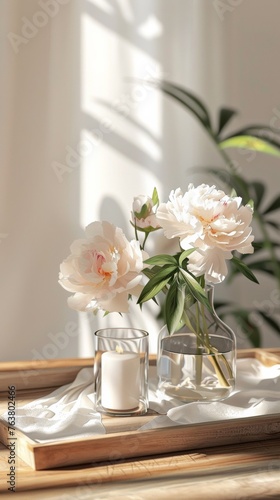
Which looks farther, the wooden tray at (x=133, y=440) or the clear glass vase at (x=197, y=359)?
the clear glass vase at (x=197, y=359)

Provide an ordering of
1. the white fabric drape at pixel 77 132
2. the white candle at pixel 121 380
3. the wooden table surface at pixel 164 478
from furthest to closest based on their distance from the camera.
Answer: the white fabric drape at pixel 77 132 < the white candle at pixel 121 380 < the wooden table surface at pixel 164 478

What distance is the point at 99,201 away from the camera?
189 centimetres

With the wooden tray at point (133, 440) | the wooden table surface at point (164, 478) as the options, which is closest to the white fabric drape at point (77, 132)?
the wooden tray at point (133, 440)

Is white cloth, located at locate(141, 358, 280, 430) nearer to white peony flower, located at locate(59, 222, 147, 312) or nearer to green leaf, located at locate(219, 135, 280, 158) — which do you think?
white peony flower, located at locate(59, 222, 147, 312)

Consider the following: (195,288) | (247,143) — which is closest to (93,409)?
(195,288)

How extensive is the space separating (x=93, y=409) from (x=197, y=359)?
20 centimetres

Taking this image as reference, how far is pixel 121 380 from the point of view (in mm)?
1285

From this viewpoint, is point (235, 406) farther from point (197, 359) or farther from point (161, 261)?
point (161, 261)

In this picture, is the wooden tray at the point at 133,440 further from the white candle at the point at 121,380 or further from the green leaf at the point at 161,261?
the green leaf at the point at 161,261

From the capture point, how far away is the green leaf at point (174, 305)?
1286 millimetres

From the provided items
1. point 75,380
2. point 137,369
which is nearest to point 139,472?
point 137,369

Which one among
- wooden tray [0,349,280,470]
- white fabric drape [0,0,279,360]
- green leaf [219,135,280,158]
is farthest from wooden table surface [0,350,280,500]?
white fabric drape [0,0,279,360]

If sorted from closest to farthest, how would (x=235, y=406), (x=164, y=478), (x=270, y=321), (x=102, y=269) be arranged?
(x=164, y=478) → (x=102, y=269) → (x=235, y=406) → (x=270, y=321)

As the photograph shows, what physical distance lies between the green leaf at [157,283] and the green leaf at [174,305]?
19 millimetres
